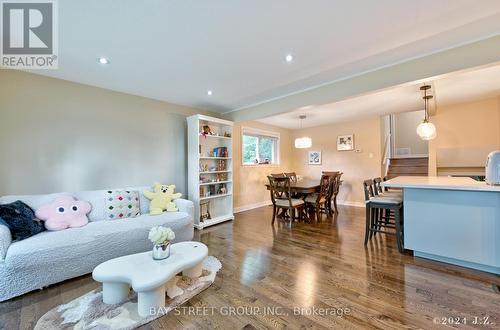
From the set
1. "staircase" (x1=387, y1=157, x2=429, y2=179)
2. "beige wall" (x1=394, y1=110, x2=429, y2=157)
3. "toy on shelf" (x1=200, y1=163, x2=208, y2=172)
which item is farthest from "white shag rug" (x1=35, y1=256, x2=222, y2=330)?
"beige wall" (x1=394, y1=110, x2=429, y2=157)

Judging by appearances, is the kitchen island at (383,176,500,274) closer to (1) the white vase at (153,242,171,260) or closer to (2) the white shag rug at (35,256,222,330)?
(2) the white shag rug at (35,256,222,330)

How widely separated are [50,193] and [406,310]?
4078 mm

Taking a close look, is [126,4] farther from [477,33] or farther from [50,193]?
[477,33]

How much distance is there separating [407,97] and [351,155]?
2.28 meters

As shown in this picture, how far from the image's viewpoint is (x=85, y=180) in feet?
10.0

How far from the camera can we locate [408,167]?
19.5 feet

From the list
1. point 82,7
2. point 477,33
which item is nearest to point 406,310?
point 477,33

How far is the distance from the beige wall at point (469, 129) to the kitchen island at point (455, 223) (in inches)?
108

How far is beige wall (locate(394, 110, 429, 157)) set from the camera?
733 cm

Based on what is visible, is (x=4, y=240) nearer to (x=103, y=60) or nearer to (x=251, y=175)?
(x=103, y=60)

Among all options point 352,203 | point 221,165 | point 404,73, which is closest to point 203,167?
point 221,165

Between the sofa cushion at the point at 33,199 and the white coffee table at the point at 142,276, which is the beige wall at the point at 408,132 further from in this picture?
the sofa cushion at the point at 33,199

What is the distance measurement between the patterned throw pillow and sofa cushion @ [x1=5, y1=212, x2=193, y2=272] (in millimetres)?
179

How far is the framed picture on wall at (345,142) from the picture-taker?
19.1ft
